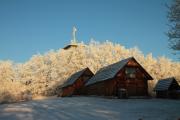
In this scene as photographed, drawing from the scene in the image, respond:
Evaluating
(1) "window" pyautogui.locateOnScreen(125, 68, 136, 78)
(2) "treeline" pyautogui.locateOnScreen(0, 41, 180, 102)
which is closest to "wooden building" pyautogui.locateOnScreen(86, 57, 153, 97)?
(1) "window" pyautogui.locateOnScreen(125, 68, 136, 78)

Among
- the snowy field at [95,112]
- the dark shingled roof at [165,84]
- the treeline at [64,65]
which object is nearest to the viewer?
the snowy field at [95,112]

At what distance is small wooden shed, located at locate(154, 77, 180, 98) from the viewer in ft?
140

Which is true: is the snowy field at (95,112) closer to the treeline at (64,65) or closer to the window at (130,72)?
the window at (130,72)

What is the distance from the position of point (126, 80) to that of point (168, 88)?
665 cm

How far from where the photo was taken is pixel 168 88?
4316 centimetres

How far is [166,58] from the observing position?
83375mm

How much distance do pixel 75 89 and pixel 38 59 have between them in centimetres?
2250

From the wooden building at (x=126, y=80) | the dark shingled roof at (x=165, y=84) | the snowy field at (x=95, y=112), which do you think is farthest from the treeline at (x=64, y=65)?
the snowy field at (x=95, y=112)

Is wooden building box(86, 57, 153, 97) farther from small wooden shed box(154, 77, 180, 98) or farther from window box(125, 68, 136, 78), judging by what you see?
small wooden shed box(154, 77, 180, 98)

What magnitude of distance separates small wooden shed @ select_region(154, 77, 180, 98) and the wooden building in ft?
10.0

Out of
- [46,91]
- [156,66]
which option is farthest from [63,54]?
[156,66]

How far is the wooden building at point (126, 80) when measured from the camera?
4112 centimetres

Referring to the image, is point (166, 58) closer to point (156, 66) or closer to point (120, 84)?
point (156, 66)

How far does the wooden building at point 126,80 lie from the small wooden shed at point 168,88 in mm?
3061
